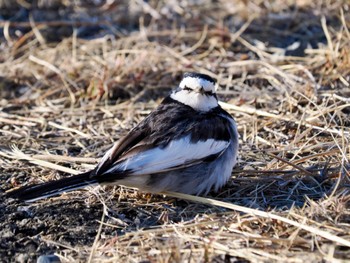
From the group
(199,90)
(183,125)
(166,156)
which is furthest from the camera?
(199,90)

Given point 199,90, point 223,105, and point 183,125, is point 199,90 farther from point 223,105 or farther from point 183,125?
point 223,105

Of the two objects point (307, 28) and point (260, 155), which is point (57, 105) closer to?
point (260, 155)

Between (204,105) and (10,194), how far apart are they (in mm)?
1507

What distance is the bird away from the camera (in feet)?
14.9

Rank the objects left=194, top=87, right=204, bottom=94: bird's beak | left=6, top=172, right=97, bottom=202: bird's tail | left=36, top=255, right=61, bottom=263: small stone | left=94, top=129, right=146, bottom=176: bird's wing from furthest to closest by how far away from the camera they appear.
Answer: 1. left=194, top=87, right=204, bottom=94: bird's beak
2. left=94, top=129, right=146, bottom=176: bird's wing
3. left=6, top=172, right=97, bottom=202: bird's tail
4. left=36, top=255, right=61, bottom=263: small stone

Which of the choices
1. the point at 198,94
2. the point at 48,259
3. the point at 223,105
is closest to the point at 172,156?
the point at 198,94

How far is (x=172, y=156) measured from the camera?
4.67m

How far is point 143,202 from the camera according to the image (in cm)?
484

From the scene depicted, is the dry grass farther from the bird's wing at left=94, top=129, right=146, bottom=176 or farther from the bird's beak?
the bird's beak

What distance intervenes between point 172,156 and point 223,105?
1.88m

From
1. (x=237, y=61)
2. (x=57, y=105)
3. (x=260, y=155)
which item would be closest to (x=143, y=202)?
(x=260, y=155)

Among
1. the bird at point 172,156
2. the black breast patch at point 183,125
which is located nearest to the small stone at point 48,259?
the bird at point 172,156

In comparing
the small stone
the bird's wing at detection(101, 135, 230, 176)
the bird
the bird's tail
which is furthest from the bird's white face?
the small stone

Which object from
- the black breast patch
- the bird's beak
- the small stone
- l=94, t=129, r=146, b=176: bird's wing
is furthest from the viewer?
the bird's beak
